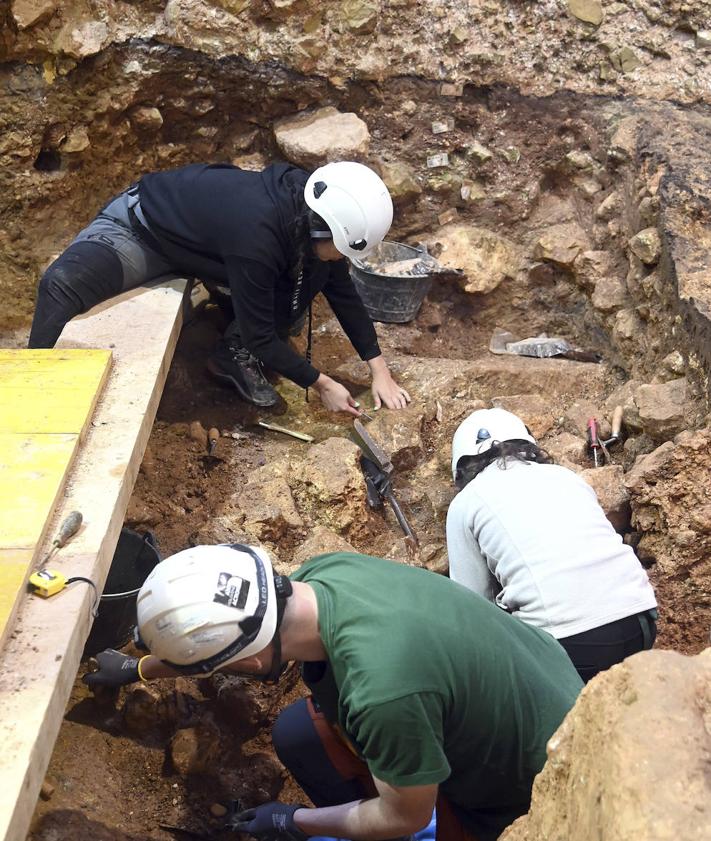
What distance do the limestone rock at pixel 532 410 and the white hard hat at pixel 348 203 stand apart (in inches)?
46.6

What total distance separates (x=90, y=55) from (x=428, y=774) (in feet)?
14.7

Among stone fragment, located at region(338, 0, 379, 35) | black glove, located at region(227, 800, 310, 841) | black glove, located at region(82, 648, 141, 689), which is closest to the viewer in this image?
black glove, located at region(227, 800, 310, 841)

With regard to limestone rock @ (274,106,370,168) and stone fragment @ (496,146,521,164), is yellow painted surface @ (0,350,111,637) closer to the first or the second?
limestone rock @ (274,106,370,168)

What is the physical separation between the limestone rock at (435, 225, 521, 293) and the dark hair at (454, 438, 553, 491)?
8.12ft

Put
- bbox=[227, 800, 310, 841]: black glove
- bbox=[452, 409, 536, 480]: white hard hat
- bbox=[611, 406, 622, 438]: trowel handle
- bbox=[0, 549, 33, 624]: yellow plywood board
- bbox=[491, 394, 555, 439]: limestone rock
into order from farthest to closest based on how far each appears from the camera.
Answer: bbox=[491, 394, 555, 439]: limestone rock, bbox=[611, 406, 622, 438]: trowel handle, bbox=[452, 409, 536, 480]: white hard hat, bbox=[227, 800, 310, 841]: black glove, bbox=[0, 549, 33, 624]: yellow plywood board

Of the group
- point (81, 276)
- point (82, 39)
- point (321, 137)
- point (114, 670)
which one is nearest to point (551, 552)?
point (114, 670)

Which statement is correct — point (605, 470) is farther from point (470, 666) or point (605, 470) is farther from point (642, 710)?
point (642, 710)

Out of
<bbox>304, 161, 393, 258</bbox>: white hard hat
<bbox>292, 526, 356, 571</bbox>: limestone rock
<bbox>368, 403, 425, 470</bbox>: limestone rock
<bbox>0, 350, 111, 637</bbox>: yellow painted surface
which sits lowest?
<bbox>368, 403, 425, 470</bbox>: limestone rock

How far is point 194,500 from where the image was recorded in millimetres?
4094

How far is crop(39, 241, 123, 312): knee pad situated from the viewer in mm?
4016

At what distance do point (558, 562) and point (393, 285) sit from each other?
2.74 m

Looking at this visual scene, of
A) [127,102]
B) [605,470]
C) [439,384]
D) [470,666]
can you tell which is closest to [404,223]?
[439,384]

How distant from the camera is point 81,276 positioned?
405cm

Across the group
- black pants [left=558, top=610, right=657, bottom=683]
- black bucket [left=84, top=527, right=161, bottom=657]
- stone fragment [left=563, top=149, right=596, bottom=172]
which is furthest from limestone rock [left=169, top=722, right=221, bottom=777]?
stone fragment [left=563, top=149, right=596, bottom=172]
